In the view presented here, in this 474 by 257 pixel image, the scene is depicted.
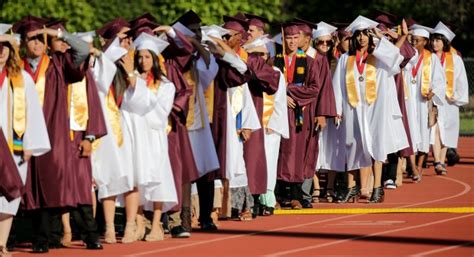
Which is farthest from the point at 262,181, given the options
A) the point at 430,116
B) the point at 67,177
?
the point at 430,116

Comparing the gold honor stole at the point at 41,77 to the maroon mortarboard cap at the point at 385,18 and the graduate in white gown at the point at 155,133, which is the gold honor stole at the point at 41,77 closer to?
the graduate in white gown at the point at 155,133

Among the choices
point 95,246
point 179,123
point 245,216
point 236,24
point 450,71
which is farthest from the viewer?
point 450,71

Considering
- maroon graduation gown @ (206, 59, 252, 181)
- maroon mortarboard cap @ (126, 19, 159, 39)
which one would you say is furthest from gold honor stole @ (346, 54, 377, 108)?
maroon mortarboard cap @ (126, 19, 159, 39)

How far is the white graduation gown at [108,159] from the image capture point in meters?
18.7

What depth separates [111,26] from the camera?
20422 mm

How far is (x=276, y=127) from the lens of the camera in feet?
74.5

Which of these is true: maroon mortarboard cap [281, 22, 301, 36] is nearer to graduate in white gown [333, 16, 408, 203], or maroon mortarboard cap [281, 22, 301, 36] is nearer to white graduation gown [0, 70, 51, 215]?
graduate in white gown [333, 16, 408, 203]

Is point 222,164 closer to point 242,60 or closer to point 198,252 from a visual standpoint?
point 242,60

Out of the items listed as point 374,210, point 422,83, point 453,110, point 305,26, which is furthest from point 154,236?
point 453,110

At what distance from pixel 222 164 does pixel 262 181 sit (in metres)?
1.22

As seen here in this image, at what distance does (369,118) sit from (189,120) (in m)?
5.16

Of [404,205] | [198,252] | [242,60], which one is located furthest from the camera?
[404,205]

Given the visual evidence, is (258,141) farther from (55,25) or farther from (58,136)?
(58,136)

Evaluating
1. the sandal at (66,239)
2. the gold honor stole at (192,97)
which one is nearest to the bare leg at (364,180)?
the gold honor stole at (192,97)
